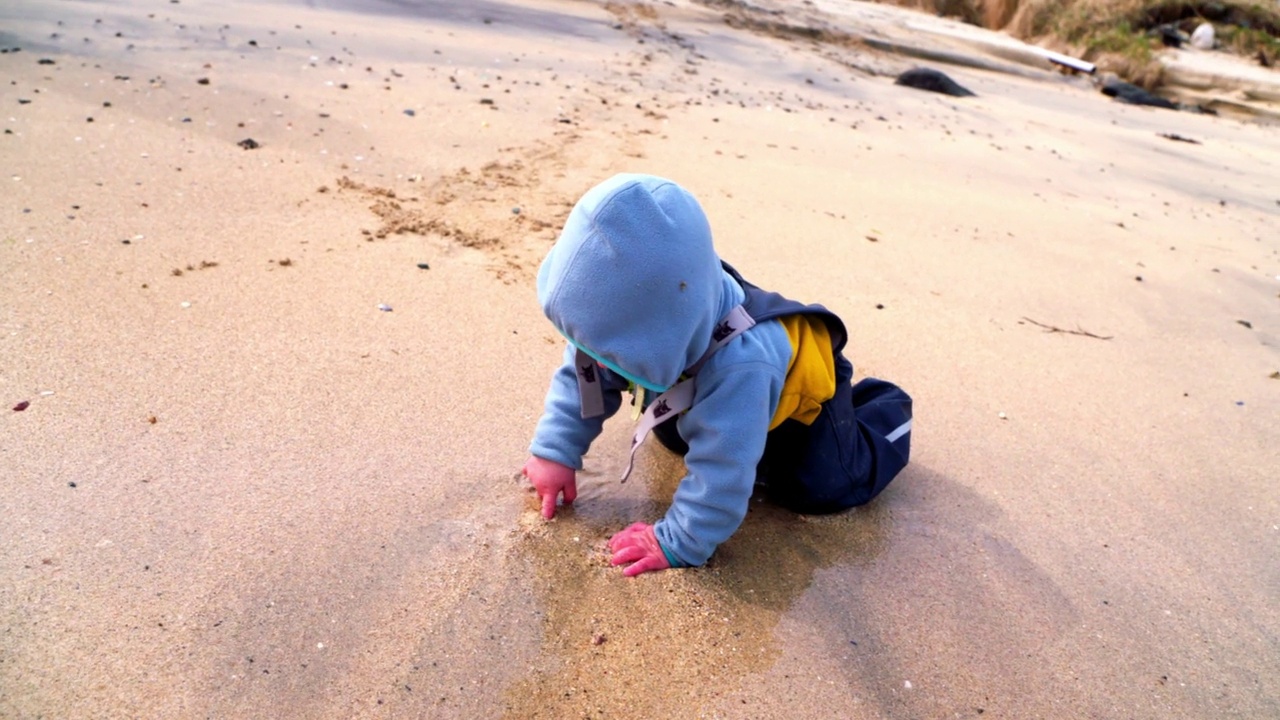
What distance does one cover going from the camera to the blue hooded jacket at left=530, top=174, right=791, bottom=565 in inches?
57.9

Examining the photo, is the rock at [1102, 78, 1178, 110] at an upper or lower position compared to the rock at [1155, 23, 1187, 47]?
lower

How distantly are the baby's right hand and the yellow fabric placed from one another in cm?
47

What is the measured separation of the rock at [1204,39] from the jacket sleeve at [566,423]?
14.4 m

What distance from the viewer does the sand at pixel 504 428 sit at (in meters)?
1.60

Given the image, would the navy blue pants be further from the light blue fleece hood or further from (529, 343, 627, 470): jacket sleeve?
the light blue fleece hood

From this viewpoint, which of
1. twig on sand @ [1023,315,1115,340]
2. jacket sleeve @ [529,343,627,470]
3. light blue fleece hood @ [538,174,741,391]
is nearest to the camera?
light blue fleece hood @ [538,174,741,391]

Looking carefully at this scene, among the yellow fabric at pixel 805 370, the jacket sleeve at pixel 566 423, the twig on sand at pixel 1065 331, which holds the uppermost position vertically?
the yellow fabric at pixel 805 370

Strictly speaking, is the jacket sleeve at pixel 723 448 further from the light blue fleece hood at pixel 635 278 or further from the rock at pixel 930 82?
the rock at pixel 930 82

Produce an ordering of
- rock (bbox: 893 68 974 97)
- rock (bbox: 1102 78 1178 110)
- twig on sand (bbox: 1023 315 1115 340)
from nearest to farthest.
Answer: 1. twig on sand (bbox: 1023 315 1115 340)
2. rock (bbox: 893 68 974 97)
3. rock (bbox: 1102 78 1178 110)

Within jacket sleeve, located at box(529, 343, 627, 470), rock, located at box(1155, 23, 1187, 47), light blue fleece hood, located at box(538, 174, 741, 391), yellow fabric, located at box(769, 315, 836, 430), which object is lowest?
jacket sleeve, located at box(529, 343, 627, 470)

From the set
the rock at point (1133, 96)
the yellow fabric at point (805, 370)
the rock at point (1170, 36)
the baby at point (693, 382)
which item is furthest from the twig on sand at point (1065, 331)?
the rock at point (1170, 36)

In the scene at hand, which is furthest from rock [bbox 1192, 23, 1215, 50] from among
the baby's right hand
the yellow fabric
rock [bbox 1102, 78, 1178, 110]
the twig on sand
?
the baby's right hand

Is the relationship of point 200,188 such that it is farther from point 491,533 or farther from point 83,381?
point 491,533

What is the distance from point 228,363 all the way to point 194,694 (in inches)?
42.0
